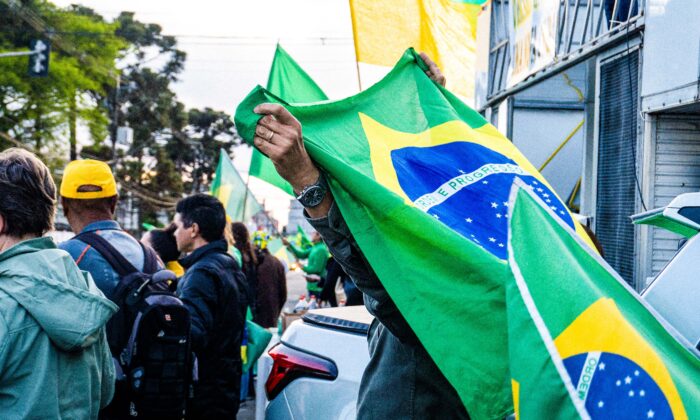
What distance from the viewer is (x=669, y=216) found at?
102 inches

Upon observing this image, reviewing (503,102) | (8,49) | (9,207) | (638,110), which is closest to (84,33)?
(8,49)

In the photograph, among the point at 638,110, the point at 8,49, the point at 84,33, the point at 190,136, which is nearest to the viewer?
the point at 638,110

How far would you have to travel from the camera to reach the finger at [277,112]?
2.08 metres

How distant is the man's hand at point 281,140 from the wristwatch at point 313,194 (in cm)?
5

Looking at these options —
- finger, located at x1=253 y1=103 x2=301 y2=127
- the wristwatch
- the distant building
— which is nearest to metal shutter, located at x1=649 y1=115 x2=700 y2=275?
the distant building

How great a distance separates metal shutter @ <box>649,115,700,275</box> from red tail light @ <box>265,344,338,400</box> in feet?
13.4

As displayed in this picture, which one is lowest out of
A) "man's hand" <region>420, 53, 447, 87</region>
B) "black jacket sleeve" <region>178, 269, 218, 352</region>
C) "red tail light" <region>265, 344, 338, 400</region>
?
"red tail light" <region>265, 344, 338, 400</region>

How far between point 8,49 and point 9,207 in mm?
36323

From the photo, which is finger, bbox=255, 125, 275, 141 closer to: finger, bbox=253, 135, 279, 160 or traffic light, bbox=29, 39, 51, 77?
finger, bbox=253, 135, 279, 160

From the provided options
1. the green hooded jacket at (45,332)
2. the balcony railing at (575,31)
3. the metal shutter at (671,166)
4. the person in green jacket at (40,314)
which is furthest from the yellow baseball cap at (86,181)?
the balcony railing at (575,31)

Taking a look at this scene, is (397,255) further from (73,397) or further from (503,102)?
(503,102)

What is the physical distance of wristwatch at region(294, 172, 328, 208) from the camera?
2.17 metres

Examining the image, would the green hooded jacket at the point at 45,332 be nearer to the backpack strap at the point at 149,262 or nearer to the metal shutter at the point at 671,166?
the backpack strap at the point at 149,262

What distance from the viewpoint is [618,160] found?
308 inches
